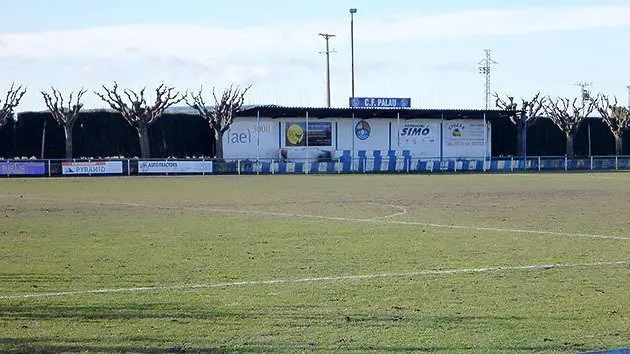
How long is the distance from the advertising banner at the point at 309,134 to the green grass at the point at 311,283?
37.8 meters

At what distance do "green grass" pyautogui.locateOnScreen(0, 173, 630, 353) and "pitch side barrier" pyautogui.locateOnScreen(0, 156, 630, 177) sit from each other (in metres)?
28.6

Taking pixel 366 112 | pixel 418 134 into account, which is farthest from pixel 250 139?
pixel 418 134

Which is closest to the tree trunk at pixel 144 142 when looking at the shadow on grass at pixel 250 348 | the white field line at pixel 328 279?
the white field line at pixel 328 279

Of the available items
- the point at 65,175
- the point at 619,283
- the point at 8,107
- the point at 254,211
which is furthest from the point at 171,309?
the point at 8,107

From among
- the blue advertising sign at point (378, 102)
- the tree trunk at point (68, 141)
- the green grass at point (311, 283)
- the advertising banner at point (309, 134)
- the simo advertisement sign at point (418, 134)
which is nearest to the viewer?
the green grass at point (311, 283)

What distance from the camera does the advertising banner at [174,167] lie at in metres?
56.0

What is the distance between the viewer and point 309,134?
64.6 metres

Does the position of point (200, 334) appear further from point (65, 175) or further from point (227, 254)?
point (65, 175)

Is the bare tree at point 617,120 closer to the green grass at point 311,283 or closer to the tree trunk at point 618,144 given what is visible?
the tree trunk at point 618,144

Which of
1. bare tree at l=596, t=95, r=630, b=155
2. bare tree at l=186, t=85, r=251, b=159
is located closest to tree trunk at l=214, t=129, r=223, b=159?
bare tree at l=186, t=85, r=251, b=159

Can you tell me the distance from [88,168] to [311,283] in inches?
1738

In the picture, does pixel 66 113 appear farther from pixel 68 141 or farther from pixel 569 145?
pixel 569 145

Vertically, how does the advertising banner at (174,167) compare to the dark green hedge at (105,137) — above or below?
below

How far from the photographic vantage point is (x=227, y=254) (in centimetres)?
1540
